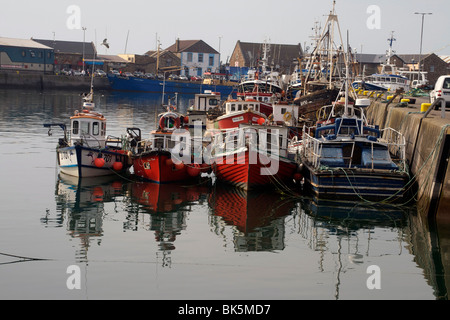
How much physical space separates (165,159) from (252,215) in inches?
214

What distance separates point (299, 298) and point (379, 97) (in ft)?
110

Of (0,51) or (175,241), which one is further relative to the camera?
(0,51)

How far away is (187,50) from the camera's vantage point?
421 feet

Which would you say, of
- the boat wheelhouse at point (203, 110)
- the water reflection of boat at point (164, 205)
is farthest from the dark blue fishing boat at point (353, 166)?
the boat wheelhouse at point (203, 110)

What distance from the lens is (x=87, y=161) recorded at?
88.2 feet

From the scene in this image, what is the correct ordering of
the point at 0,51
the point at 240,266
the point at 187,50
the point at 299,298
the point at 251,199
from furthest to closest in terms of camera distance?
1. the point at 187,50
2. the point at 0,51
3. the point at 251,199
4. the point at 240,266
5. the point at 299,298

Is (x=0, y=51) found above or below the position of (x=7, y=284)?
above

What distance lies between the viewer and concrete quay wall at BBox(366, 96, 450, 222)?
20234 millimetres

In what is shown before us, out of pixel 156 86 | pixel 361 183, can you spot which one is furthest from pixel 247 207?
pixel 156 86

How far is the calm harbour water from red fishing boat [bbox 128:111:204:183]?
0.57 meters

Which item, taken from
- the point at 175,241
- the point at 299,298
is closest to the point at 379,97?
the point at 175,241

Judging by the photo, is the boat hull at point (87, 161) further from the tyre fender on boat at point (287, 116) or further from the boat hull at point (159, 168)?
the tyre fender on boat at point (287, 116)

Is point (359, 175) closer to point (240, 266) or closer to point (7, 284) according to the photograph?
point (240, 266)
